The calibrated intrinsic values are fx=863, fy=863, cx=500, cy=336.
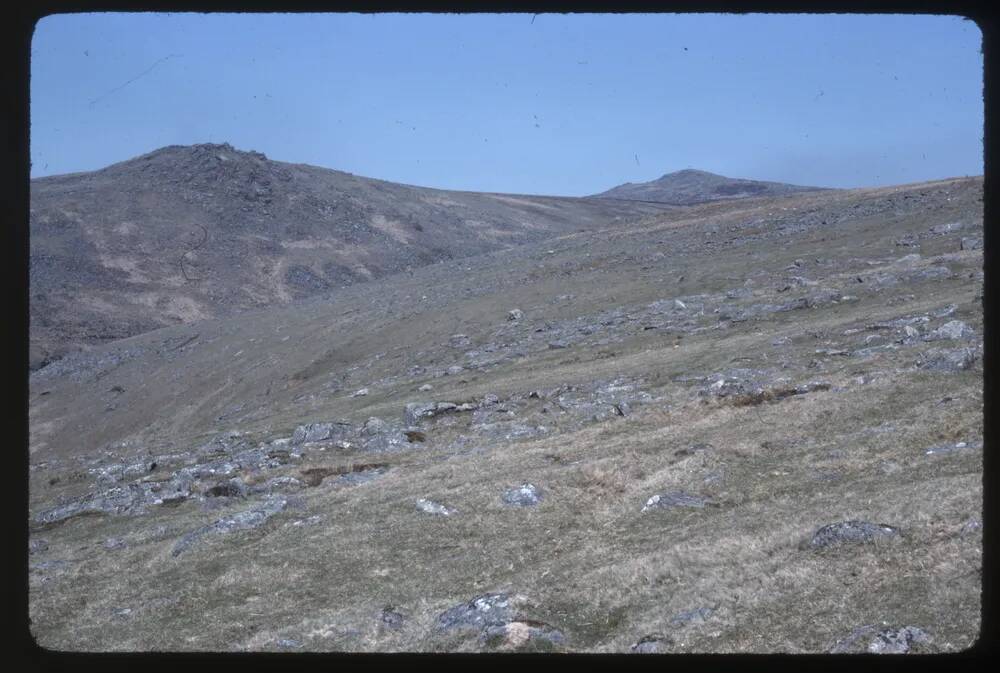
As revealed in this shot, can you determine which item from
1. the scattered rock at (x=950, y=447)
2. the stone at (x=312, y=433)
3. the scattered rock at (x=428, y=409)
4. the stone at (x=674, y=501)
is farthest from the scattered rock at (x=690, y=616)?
the stone at (x=312, y=433)

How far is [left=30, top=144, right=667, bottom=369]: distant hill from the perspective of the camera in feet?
241

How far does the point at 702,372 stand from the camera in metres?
25.7

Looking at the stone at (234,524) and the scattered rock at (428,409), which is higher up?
the scattered rock at (428,409)

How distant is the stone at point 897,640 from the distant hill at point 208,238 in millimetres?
64496

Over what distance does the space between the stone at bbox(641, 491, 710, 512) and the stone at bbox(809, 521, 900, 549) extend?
4027 mm

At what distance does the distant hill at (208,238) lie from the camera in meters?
73.6

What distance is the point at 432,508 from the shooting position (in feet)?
54.2

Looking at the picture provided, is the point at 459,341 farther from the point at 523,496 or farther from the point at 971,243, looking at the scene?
the point at 523,496

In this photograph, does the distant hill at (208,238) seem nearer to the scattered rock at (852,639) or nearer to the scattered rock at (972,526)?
the scattered rock at (972,526)

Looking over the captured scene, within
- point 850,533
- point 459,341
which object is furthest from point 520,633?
point 459,341

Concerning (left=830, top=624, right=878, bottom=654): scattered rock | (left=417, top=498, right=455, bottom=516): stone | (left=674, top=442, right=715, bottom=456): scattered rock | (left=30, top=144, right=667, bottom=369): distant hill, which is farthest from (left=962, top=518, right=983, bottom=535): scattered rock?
(left=30, top=144, right=667, bottom=369): distant hill

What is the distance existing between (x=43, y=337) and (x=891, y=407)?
2531 inches

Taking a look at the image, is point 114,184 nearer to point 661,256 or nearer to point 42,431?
point 42,431

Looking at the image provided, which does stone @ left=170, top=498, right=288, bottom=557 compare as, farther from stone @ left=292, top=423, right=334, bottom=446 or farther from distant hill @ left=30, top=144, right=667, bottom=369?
distant hill @ left=30, top=144, right=667, bottom=369
